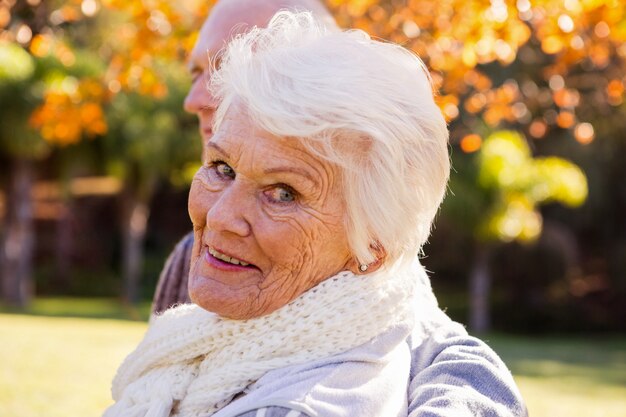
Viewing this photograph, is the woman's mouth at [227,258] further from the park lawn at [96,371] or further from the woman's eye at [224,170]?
the park lawn at [96,371]

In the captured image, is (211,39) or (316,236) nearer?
(316,236)

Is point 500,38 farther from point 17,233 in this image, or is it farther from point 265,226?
point 17,233

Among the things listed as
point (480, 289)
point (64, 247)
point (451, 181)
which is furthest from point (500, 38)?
point (64, 247)

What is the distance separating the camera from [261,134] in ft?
5.68

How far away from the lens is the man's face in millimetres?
2791

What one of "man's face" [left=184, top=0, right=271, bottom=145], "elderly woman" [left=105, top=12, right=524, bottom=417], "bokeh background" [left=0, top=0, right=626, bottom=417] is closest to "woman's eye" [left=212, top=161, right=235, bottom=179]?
"elderly woman" [left=105, top=12, right=524, bottom=417]

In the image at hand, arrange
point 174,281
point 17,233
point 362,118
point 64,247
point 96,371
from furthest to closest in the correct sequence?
point 64,247
point 17,233
point 96,371
point 174,281
point 362,118

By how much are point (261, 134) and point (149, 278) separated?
1092 inches

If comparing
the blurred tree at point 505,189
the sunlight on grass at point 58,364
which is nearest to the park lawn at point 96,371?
the sunlight on grass at point 58,364

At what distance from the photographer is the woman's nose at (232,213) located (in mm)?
1741

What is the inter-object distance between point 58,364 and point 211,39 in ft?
24.4

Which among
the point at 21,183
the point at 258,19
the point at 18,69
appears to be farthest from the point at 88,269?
the point at 258,19

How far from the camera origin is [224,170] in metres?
1.84

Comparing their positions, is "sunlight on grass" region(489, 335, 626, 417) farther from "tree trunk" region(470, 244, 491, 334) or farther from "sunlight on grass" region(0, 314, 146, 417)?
"sunlight on grass" region(0, 314, 146, 417)
